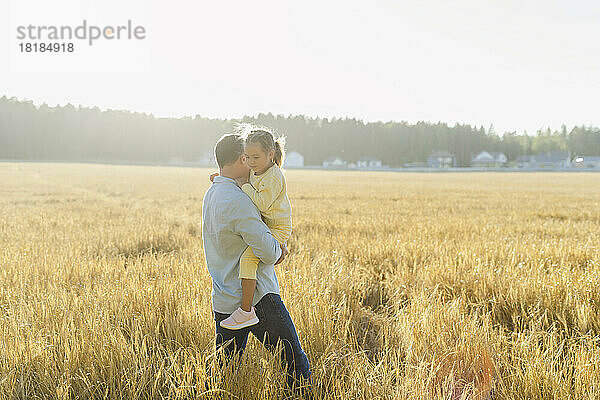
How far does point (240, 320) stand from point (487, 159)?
139 m

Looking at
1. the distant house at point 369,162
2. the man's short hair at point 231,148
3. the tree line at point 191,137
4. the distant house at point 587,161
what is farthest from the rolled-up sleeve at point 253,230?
the distant house at point 587,161

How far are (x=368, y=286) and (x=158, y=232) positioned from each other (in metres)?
4.74

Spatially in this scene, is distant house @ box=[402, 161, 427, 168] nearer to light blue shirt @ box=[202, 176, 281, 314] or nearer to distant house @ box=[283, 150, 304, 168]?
distant house @ box=[283, 150, 304, 168]

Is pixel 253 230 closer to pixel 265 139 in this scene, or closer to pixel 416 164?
pixel 265 139

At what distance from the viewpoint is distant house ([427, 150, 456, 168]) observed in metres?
121

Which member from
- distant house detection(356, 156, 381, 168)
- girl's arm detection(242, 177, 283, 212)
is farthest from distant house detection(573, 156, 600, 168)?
girl's arm detection(242, 177, 283, 212)

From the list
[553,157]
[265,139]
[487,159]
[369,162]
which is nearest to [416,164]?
[369,162]

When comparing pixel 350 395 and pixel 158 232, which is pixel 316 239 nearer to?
pixel 158 232

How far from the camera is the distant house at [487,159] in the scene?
124312 mm

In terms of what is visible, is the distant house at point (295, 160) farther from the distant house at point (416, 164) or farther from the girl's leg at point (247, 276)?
the girl's leg at point (247, 276)

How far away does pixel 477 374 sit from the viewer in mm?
2459

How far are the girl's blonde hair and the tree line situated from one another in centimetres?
11052

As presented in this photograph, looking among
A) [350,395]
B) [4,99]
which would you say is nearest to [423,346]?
[350,395]

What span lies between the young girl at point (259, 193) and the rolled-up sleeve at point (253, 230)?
9cm
